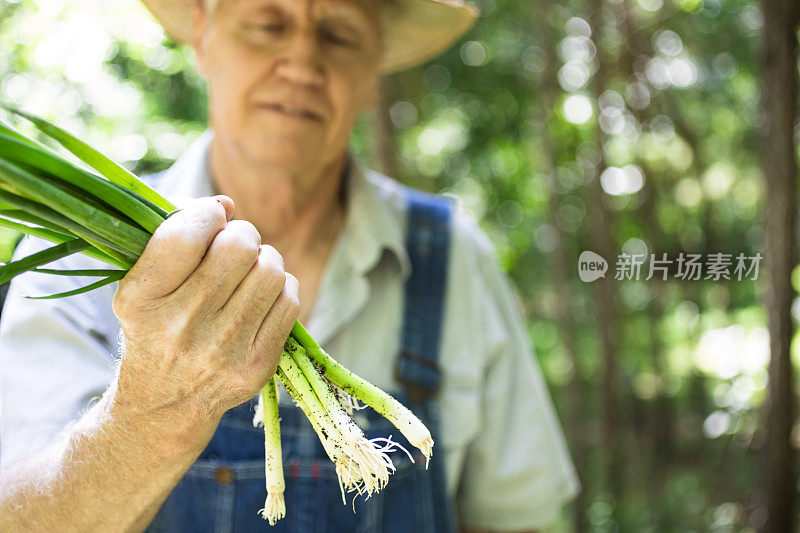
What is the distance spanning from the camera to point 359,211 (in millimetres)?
1525

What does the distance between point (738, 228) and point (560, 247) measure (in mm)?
1806

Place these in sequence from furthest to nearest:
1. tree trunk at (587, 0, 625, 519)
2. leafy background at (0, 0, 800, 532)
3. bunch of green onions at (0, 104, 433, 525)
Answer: leafy background at (0, 0, 800, 532) < tree trunk at (587, 0, 625, 519) < bunch of green onions at (0, 104, 433, 525)

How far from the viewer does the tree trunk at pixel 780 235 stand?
2098mm

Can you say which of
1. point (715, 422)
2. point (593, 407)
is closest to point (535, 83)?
point (715, 422)

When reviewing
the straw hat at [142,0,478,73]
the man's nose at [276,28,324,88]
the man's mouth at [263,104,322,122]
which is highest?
the straw hat at [142,0,478,73]

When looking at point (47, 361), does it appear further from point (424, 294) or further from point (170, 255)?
point (424, 294)

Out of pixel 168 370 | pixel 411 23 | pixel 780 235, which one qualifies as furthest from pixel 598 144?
pixel 168 370

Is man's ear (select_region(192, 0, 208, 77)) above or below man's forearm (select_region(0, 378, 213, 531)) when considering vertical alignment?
above

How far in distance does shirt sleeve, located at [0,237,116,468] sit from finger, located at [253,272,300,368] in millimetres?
470

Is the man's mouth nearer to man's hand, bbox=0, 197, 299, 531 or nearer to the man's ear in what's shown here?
the man's ear

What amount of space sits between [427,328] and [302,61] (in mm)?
616

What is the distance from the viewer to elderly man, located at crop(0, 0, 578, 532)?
777 millimetres

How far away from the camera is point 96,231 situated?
73cm

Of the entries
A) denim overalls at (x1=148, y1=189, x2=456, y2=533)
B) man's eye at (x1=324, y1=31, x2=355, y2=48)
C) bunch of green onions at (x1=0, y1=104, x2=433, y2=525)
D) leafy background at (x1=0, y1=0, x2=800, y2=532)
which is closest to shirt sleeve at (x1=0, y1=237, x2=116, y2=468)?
denim overalls at (x1=148, y1=189, x2=456, y2=533)
